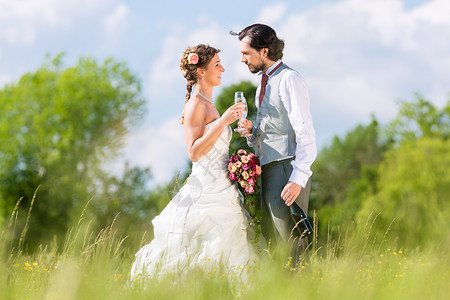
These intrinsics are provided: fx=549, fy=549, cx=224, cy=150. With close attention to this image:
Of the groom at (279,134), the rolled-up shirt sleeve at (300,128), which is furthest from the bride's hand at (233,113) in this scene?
the rolled-up shirt sleeve at (300,128)

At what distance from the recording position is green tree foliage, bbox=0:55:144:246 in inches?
1089

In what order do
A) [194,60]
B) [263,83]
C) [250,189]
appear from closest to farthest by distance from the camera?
1. [250,189]
2. [263,83]
3. [194,60]

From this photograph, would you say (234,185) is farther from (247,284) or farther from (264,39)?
(264,39)

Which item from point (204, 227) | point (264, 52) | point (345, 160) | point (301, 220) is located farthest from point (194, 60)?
point (345, 160)

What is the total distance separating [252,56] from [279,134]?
2.62ft

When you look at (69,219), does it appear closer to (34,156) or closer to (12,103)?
(34,156)

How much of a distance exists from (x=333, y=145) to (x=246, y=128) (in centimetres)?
3995

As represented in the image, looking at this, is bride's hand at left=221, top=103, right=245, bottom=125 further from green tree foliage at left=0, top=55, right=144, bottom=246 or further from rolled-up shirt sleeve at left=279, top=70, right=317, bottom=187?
green tree foliage at left=0, top=55, right=144, bottom=246

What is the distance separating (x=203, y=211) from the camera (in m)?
5.13

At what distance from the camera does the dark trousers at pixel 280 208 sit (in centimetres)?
493

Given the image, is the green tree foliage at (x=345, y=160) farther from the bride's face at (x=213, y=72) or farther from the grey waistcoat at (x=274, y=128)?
the grey waistcoat at (x=274, y=128)

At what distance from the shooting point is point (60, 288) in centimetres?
382

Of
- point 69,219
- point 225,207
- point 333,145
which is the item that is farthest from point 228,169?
point 333,145

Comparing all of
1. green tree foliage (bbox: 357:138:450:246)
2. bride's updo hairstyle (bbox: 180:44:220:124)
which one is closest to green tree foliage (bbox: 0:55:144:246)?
green tree foliage (bbox: 357:138:450:246)
